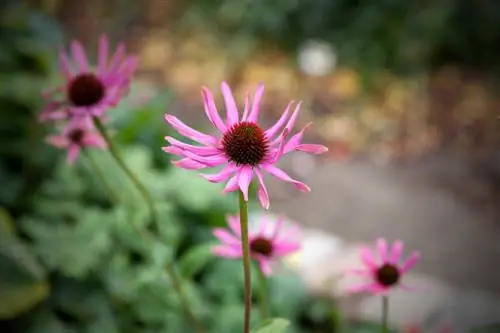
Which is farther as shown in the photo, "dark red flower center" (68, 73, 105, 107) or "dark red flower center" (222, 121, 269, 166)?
"dark red flower center" (68, 73, 105, 107)

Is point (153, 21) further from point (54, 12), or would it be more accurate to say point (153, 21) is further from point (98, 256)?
point (98, 256)

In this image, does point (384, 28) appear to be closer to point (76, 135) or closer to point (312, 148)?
point (76, 135)

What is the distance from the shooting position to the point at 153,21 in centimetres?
297

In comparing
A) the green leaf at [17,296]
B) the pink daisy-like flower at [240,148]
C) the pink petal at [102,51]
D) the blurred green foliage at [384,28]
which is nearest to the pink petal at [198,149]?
the pink daisy-like flower at [240,148]

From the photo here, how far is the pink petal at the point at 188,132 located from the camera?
48 centimetres

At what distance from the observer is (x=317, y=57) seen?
2.74m

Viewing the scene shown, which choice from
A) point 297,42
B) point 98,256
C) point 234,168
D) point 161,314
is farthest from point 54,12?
point 297,42

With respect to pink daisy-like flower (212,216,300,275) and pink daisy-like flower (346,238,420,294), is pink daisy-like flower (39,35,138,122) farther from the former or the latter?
pink daisy-like flower (346,238,420,294)

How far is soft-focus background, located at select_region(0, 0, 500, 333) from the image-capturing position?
993mm

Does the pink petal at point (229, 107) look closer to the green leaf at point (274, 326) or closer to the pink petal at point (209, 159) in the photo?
the pink petal at point (209, 159)

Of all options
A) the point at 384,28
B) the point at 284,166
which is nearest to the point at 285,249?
the point at 284,166

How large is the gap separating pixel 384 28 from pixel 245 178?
2.25m

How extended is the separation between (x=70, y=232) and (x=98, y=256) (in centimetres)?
5

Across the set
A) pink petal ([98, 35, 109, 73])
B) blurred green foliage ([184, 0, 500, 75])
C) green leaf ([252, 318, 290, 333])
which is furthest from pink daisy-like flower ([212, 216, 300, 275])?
blurred green foliage ([184, 0, 500, 75])
